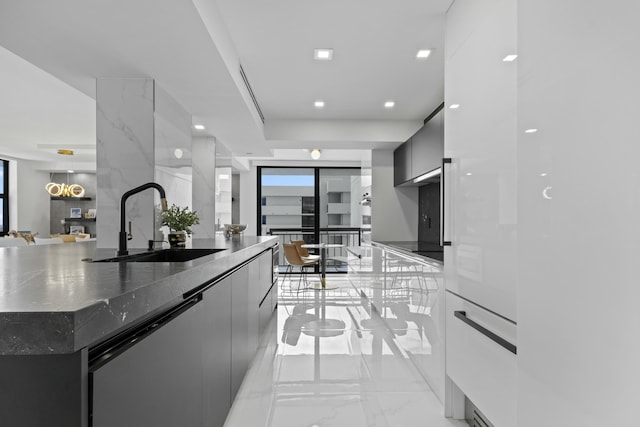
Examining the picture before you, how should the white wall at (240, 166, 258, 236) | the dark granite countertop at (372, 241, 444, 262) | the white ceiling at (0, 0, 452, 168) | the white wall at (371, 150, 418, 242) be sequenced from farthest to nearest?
the white wall at (240, 166, 258, 236) < the white wall at (371, 150, 418, 242) < the dark granite countertop at (372, 241, 444, 262) < the white ceiling at (0, 0, 452, 168)

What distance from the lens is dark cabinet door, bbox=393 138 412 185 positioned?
456cm

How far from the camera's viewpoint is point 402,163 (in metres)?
4.90

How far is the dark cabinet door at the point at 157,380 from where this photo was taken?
2.70 ft

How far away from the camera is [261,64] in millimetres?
3244

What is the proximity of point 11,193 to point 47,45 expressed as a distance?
8.28 meters

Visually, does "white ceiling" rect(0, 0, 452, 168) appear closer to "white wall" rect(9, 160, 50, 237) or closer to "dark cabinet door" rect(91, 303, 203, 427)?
"dark cabinet door" rect(91, 303, 203, 427)

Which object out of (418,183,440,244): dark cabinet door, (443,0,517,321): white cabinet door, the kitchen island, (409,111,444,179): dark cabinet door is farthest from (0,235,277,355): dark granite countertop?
(418,183,440,244): dark cabinet door

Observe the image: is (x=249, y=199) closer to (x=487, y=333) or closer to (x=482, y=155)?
(x=482, y=155)

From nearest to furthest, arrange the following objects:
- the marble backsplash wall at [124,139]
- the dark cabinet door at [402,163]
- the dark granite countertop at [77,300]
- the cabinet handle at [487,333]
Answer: the dark granite countertop at [77,300], the cabinet handle at [487,333], the marble backsplash wall at [124,139], the dark cabinet door at [402,163]

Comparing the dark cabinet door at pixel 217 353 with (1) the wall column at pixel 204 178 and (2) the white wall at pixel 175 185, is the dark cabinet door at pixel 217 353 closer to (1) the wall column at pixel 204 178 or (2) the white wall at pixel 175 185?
(2) the white wall at pixel 175 185

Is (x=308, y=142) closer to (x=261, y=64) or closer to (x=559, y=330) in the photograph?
(x=261, y=64)

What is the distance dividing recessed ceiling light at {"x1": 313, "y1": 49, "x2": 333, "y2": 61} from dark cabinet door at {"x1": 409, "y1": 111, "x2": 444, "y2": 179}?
3.48ft

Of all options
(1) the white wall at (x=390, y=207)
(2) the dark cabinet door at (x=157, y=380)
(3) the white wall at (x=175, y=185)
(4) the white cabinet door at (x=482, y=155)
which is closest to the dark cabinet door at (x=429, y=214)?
(1) the white wall at (x=390, y=207)

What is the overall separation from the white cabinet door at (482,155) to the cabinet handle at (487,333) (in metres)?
0.10
